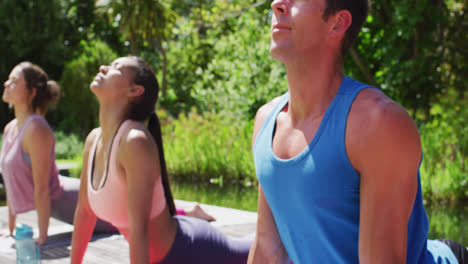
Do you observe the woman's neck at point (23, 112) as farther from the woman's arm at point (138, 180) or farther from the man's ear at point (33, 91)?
the woman's arm at point (138, 180)

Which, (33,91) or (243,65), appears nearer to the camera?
(33,91)

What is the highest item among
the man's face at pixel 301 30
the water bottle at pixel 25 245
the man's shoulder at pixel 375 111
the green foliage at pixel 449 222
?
the man's face at pixel 301 30

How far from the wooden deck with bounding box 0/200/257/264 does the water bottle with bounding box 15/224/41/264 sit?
0.38 m

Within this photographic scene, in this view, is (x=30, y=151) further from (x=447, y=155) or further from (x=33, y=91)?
(x=447, y=155)

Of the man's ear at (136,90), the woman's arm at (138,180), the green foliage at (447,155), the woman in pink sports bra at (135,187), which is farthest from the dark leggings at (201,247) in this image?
the green foliage at (447,155)

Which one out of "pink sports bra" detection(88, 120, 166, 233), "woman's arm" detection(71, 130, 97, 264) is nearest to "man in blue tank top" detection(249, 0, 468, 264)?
"pink sports bra" detection(88, 120, 166, 233)

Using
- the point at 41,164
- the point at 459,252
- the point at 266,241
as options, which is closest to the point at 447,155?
the point at 41,164

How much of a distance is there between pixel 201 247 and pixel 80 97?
60.9 ft

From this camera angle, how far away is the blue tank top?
1.14 metres

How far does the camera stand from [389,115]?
1079mm

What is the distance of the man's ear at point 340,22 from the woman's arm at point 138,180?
139 cm

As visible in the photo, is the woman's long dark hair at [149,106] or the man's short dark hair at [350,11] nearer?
the man's short dark hair at [350,11]

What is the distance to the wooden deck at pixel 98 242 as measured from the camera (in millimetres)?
3807

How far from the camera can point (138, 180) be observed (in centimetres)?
239
